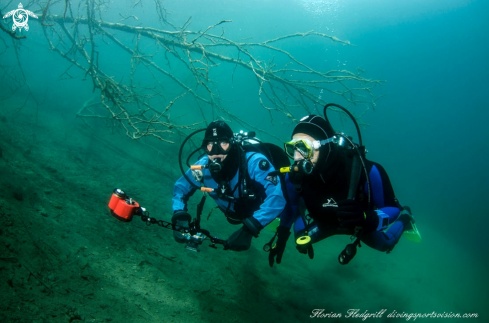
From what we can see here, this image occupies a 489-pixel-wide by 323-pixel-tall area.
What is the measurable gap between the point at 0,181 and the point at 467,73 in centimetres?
11341

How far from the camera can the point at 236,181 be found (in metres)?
3.41

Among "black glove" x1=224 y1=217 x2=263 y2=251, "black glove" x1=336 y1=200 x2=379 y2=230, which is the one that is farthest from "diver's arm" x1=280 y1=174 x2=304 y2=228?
"black glove" x1=336 y1=200 x2=379 y2=230

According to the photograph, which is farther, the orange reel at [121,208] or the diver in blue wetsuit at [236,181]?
the diver in blue wetsuit at [236,181]

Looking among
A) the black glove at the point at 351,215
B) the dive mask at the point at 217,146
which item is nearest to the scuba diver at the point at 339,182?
the black glove at the point at 351,215

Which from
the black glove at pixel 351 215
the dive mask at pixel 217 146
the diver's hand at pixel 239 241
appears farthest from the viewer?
the dive mask at pixel 217 146

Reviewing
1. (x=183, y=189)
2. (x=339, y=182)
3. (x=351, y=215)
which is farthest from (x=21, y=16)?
(x=351, y=215)

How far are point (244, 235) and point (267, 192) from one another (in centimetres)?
65

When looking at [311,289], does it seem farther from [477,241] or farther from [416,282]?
[477,241]

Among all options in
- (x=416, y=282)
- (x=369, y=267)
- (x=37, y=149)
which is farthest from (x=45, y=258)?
(x=416, y=282)

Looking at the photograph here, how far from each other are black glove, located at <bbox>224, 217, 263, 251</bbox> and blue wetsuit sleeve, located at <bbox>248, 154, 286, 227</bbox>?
8 centimetres

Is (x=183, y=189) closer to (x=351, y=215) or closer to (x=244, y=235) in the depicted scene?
(x=244, y=235)

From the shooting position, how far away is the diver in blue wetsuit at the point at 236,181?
2.89 metres

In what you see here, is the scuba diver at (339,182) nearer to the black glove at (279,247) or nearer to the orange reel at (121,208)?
the black glove at (279,247)

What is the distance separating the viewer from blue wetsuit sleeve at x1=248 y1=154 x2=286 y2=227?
2.81 metres
